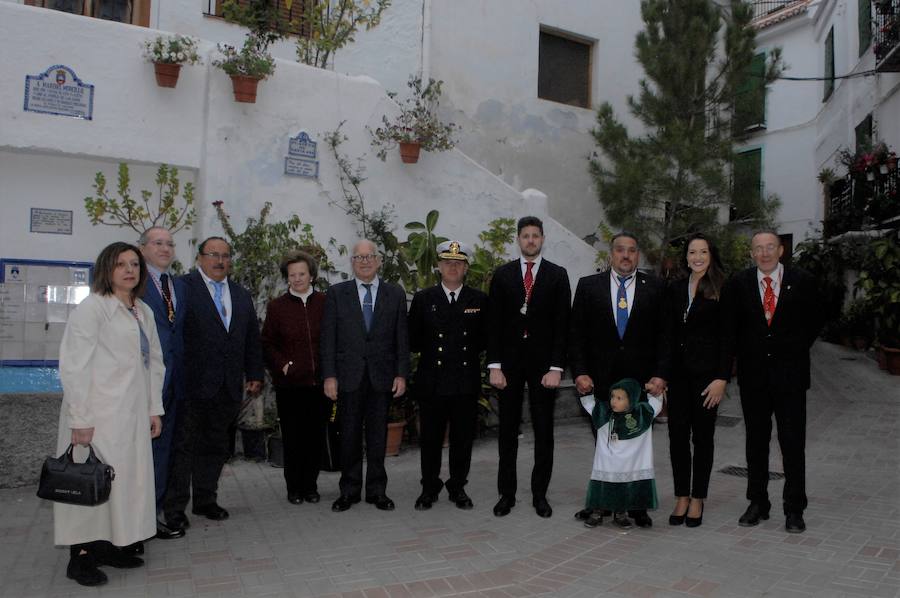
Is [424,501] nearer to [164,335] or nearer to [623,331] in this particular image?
[623,331]

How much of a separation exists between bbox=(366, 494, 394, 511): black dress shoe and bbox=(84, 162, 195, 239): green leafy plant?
11.3 feet

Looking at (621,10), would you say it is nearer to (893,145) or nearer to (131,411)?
(893,145)

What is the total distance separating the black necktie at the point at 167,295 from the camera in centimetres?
500

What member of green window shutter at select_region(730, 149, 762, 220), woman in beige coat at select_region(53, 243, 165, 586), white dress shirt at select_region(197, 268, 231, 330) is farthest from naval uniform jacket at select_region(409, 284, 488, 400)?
green window shutter at select_region(730, 149, 762, 220)

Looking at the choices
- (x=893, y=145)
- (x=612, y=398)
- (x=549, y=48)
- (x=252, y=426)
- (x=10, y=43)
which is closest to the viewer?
(x=612, y=398)

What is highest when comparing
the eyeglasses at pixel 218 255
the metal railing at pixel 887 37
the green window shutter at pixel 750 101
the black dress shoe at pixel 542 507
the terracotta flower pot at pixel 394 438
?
the metal railing at pixel 887 37

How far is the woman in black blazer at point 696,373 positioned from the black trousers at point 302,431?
263 cm

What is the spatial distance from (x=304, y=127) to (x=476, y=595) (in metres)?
5.59

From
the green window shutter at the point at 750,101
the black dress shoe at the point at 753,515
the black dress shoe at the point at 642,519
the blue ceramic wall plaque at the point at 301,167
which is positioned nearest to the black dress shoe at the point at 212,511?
the black dress shoe at the point at 642,519

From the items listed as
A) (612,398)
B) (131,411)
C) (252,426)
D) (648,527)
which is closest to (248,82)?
(252,426)

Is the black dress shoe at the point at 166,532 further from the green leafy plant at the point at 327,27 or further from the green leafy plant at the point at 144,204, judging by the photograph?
the green leafy plant at the point at 327,27

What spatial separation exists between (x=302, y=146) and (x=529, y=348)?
3.90m

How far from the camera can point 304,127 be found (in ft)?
26.7

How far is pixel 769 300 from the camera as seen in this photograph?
527cm
